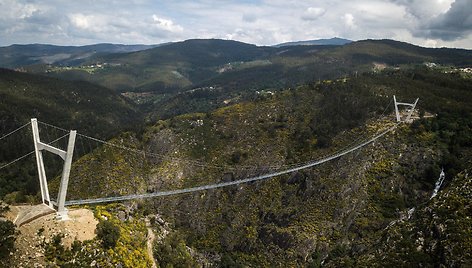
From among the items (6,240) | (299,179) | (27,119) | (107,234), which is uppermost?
(6,240)

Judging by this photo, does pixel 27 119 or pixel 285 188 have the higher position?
pixel 27 119

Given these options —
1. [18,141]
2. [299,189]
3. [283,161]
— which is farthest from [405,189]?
[18,141]

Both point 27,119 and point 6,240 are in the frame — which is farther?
point 27,119

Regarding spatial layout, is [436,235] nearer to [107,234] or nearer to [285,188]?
[285,188]

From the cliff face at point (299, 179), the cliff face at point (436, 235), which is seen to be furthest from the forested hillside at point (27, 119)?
the cliff face at point (436, 235)

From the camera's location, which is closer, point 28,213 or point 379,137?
point 28,213

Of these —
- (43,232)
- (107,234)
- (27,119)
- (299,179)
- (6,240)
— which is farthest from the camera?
(27,119)

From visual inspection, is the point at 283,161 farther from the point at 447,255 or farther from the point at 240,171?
the point at 447,255

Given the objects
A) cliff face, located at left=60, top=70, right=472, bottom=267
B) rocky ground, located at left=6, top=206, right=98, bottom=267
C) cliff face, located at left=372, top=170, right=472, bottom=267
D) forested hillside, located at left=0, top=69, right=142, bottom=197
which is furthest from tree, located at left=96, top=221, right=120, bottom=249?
forested hillside, located at left=0, top=69, right=142, bottom=197

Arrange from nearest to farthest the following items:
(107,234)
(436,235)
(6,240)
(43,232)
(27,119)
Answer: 1. (6,240)
2. (43,232)
3. (107,234)
4. (436,235)
5. (27,119)

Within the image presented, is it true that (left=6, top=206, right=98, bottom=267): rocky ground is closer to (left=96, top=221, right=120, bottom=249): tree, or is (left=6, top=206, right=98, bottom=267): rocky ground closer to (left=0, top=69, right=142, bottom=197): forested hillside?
(left=96, top=221, right=120, bottom=249): tree

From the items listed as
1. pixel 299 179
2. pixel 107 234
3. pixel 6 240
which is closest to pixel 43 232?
pixel 6 240
